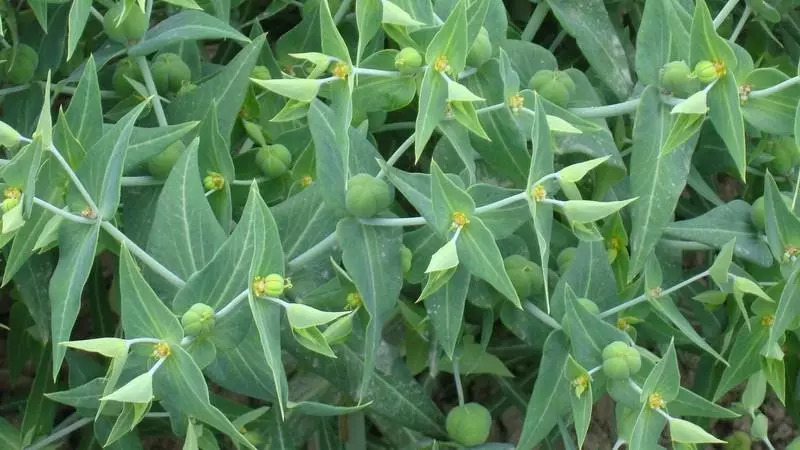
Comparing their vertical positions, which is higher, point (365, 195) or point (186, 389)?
point (365, 195)

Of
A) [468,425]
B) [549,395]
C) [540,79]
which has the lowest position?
[468,425]

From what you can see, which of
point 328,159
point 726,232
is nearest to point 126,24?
point 328,159

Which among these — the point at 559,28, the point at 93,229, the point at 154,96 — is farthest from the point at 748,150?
the point at 93,229

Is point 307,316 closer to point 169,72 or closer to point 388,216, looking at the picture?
point 388,216

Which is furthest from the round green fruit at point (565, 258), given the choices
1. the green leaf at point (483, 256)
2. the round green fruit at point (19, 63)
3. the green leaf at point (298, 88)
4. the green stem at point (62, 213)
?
the round green fruit at point (19, 63)

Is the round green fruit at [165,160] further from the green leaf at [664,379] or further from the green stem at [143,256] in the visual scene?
the green leaf at [664,379]

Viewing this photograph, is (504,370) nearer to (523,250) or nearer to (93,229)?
(523,250)
